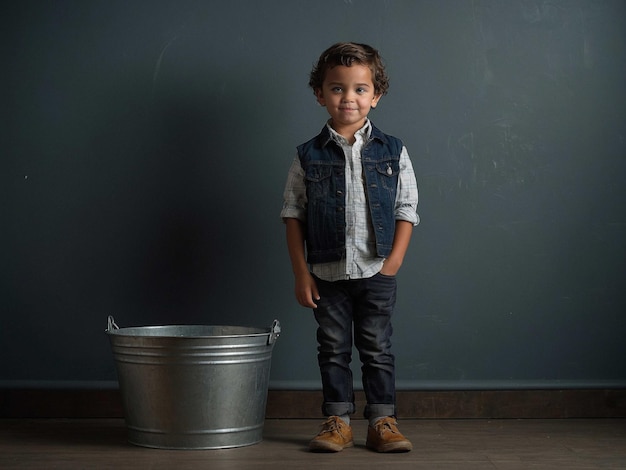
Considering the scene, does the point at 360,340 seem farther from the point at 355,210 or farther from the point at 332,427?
the point at 355,210

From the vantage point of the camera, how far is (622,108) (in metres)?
2.68

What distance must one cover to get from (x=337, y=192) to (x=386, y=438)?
66 cm

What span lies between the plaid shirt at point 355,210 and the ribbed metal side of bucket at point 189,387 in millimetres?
287

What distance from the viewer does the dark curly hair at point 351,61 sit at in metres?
2.27

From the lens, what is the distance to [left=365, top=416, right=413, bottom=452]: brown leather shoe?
7.02 feet

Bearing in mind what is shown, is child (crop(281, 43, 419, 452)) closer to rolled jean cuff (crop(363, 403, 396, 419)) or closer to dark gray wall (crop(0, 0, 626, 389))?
rolled jean cuff (crop(363, 403, 396, 419))

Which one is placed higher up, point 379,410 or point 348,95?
point 348,95

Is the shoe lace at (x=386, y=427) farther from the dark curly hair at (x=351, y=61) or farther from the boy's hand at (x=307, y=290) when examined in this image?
the dark curly hair at (x=351, y=61)

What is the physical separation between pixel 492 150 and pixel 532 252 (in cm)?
35

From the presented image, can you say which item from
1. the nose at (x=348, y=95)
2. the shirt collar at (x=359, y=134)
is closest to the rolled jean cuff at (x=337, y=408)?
the shirt collar at (x=359, y=134)

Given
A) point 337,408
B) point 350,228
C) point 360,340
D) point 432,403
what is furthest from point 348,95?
point 432,403

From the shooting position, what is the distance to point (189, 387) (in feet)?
7.09

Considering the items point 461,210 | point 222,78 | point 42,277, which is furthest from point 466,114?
point 42,277

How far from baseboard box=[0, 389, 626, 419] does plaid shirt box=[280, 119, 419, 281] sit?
1.81 feet
